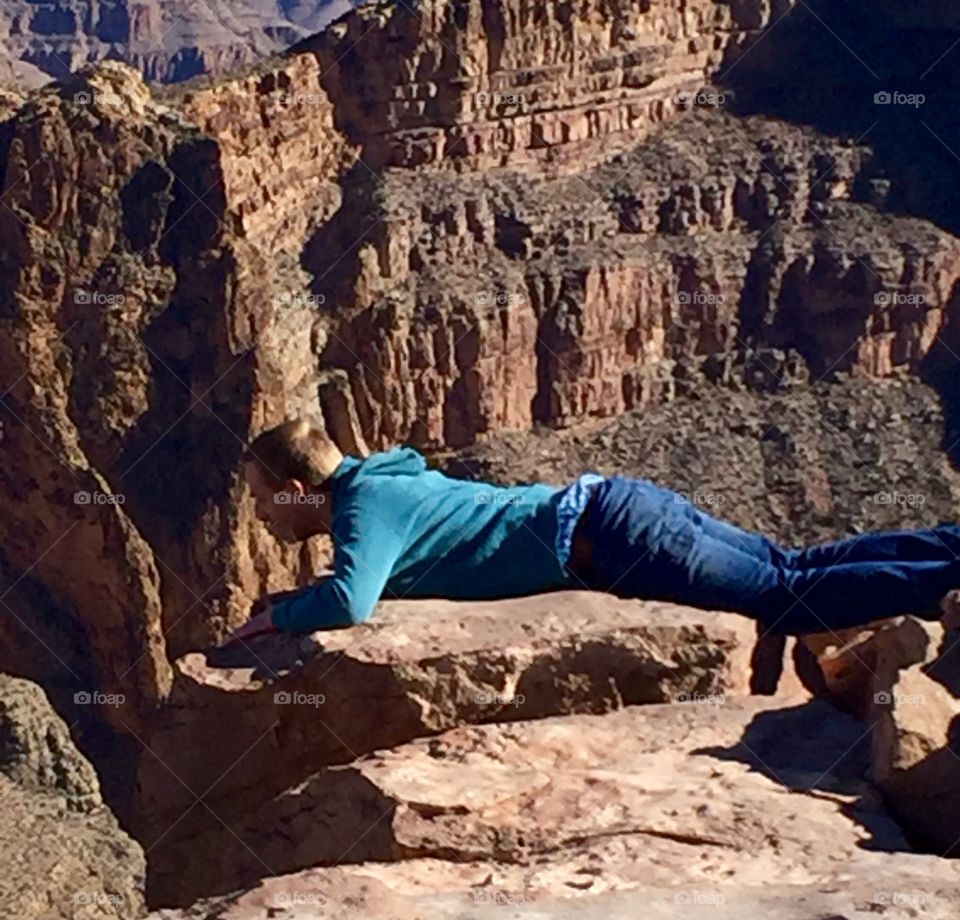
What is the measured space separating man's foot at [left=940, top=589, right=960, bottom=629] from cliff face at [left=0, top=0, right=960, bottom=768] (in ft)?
64.3

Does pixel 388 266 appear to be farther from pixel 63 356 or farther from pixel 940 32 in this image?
pixel 940 32

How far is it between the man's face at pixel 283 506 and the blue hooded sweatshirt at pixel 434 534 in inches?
8.2

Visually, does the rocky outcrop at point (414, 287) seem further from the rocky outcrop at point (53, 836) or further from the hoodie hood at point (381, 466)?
the hoodie hood at point (381, 466)

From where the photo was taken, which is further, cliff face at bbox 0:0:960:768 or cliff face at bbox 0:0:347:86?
cliff face at bbox 0:0:347:86

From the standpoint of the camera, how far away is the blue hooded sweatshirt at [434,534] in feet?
26.9

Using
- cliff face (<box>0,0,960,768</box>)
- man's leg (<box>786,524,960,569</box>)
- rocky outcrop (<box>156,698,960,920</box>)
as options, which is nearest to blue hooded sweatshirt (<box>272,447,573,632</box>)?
rocky outcrop (<box>156,698,960,920</box>)

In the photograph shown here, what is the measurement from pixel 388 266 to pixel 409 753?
2896 centimetres

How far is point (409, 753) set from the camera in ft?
24.2

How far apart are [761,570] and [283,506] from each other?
2184mm

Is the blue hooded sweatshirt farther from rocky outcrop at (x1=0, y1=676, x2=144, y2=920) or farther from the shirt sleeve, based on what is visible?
rocky outcrop at (x1=0, y1=676, x2=144, y2=920)

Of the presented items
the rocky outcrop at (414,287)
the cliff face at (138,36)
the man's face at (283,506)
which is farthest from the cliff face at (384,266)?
the cliff face at (138,36)

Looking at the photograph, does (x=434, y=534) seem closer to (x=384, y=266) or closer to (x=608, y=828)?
(x=608, y=828)

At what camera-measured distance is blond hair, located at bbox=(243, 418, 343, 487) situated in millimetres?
8445

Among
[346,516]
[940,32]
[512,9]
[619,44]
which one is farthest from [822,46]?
[346,516]
